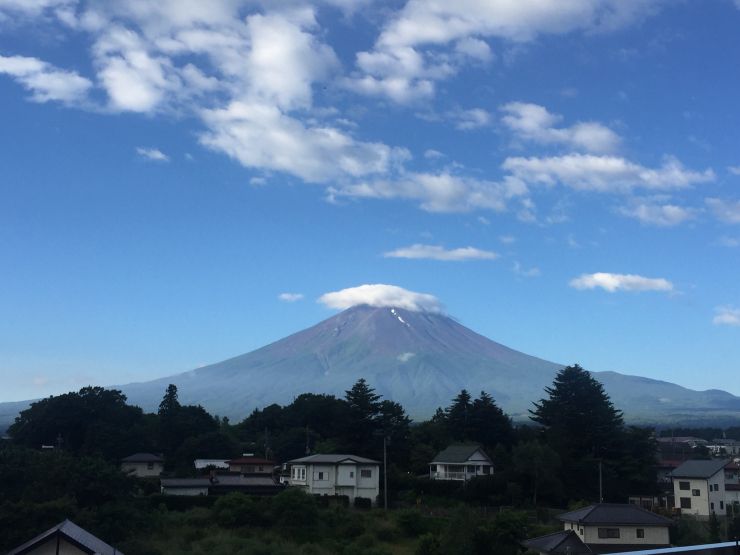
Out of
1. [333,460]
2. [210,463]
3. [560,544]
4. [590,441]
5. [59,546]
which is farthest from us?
[210,463]

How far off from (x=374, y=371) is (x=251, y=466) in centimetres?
12372

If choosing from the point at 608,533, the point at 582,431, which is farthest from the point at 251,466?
the point at 608,533

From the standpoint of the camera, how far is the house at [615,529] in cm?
2183

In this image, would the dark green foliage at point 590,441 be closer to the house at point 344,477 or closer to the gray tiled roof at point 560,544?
the house at point 344,477

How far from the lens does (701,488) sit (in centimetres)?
3144

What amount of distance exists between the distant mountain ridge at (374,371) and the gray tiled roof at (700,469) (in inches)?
4243

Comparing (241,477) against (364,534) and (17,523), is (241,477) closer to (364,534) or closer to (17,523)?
(364,534)

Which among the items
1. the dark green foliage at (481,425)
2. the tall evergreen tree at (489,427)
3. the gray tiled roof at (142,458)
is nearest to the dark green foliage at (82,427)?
the gray tiled roof at (142,458)

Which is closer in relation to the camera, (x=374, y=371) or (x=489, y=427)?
(x=489, y=427)

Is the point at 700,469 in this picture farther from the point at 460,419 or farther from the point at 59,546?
the point at 59,546

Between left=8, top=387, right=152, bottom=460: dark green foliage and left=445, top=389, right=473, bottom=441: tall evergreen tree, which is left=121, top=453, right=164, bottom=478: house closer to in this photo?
left=8, top=387, right=152, bottom=460: dark green foliage

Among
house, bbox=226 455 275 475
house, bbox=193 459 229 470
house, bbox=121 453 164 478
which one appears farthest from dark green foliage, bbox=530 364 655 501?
house, bbox=121 453 164 478

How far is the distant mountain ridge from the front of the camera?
509ft

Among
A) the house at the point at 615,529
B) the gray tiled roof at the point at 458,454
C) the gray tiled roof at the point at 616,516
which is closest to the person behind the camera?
the house at the point at 615,529
